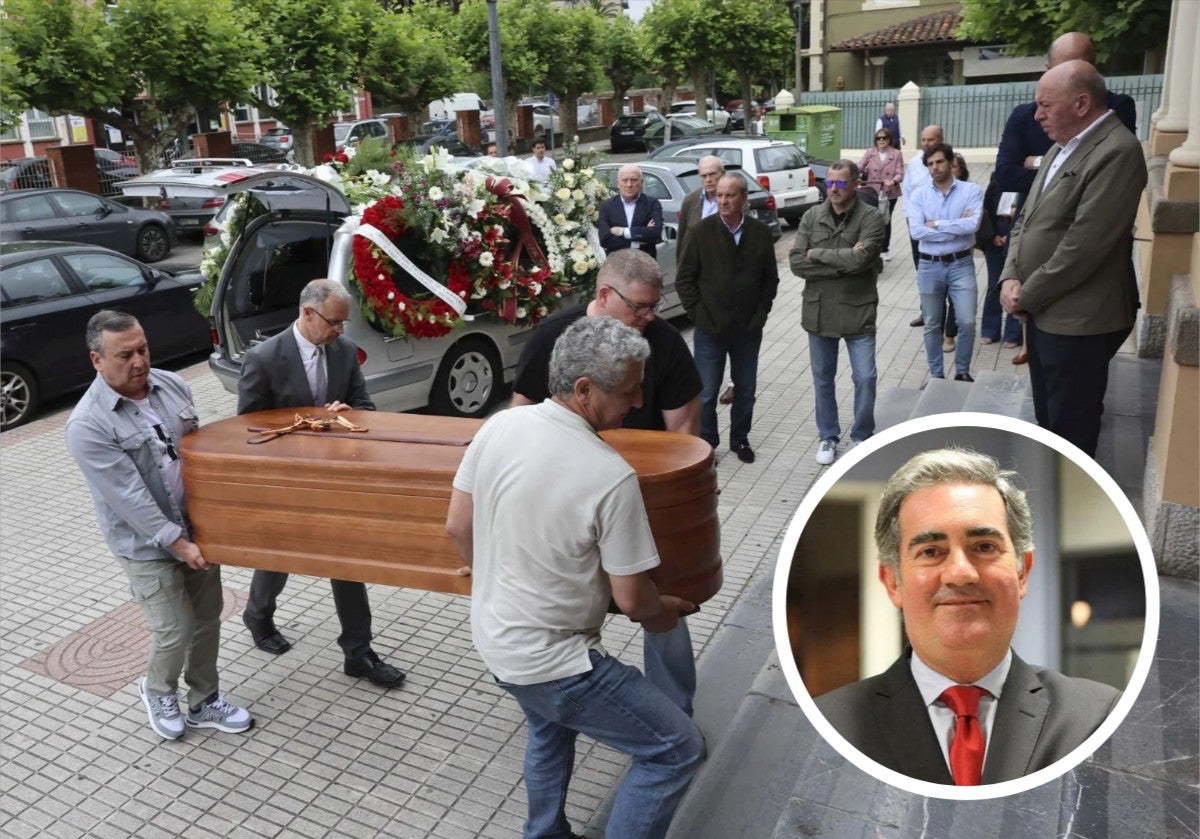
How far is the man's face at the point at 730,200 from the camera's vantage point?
6.80 metres

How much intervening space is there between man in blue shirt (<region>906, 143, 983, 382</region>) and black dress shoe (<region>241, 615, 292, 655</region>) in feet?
17.1

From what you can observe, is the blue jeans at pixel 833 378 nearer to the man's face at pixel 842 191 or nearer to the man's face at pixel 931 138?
the man's face at pixel 842 191

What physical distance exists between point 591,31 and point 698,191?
1289 inches

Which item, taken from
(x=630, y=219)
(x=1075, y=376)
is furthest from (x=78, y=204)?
(x=1075, y=376)

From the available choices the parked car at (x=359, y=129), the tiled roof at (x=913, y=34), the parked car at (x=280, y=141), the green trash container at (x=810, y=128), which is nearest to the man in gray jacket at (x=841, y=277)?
the green trash container at (x=810, y=128)

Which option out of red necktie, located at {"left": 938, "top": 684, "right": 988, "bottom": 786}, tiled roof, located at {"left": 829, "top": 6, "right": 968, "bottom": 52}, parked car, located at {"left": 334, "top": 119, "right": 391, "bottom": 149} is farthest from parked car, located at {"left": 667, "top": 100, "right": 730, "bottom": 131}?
red necktie, located at {"left": 938, "top": 684, "right": 988, "bottom": 786}

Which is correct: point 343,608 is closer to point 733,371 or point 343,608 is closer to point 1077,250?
point 1077,250

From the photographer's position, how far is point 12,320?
9.34m

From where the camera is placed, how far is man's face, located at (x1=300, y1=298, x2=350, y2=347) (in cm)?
458

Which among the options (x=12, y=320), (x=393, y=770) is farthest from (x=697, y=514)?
(x=12, y=320)

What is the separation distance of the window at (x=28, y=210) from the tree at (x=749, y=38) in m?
23.4

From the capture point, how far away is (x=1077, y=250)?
13.3ft

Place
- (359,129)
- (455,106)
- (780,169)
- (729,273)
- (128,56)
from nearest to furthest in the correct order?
(729,273) < (780,169) < (128,56) < (359,129) < (455,106)

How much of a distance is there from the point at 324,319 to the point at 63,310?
20.8ft
